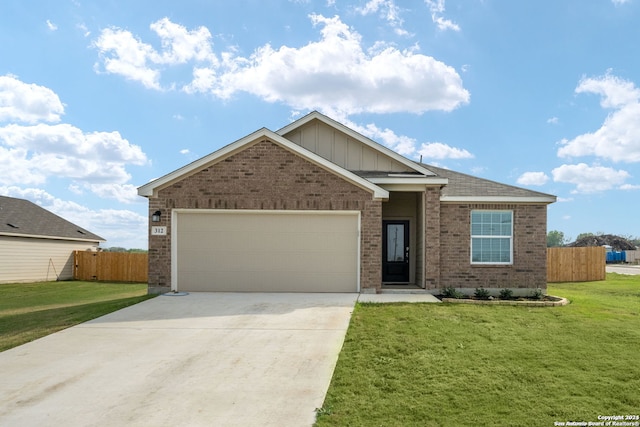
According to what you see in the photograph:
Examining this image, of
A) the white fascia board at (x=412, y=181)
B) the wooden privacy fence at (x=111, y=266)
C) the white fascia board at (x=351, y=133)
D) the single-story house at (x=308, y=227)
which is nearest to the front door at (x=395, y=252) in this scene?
the single-story house at (x=308, y=227)

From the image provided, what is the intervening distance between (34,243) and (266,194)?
17288mm

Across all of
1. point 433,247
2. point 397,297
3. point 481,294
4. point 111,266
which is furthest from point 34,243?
point 481,294

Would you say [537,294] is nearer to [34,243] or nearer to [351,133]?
[351,133]

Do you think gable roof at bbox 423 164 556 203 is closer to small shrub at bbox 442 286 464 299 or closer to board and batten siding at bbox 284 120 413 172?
board and batten siding at bbox 284 120 413 172

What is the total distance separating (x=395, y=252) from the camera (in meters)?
15.6

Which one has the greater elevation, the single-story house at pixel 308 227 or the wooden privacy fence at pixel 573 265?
the single-story house at pixel 308 227

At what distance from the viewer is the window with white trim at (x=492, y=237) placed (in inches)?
536

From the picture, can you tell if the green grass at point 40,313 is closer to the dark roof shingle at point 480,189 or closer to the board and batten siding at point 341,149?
the board and batten siding at point 341,149

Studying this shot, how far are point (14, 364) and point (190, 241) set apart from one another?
20.8ft

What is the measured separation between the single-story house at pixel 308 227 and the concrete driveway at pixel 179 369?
101 inches

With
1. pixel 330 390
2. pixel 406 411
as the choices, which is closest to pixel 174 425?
pixel 330 390

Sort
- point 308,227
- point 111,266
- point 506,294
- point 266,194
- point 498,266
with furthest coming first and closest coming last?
point 111,266
point 498,266
point 308,227
point 266,194
point 506,294

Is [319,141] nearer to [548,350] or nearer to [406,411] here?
[548,350]

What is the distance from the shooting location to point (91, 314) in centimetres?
1055
